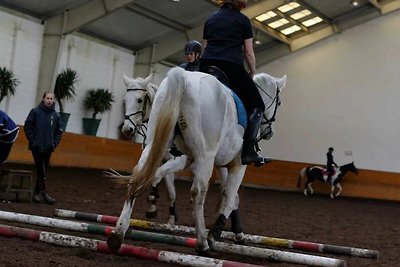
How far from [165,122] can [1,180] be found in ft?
21.0

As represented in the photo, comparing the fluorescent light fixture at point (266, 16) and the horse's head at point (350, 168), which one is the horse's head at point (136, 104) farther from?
the fluorescent light fixture at point (266, 16)

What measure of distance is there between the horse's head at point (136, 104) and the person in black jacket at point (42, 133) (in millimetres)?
2784

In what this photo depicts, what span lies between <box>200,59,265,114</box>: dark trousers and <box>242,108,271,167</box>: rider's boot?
7cm

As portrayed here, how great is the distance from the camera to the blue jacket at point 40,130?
906 cm

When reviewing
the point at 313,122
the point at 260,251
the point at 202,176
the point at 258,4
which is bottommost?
the point at 260,251

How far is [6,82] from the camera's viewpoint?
17.1 metres

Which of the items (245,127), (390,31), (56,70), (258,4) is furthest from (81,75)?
(245,127)

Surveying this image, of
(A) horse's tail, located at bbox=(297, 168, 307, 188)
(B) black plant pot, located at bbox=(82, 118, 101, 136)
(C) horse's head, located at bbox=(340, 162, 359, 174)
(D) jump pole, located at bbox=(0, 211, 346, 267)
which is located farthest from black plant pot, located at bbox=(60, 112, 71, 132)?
(D) jump pole, located at bbox=(0, 211, 346, 267)

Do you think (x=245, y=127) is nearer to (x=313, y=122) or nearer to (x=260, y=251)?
(x=260, y=251)

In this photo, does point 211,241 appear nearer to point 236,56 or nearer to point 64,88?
point 236,56

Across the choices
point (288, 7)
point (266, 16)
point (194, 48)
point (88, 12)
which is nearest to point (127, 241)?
point (194, 48)

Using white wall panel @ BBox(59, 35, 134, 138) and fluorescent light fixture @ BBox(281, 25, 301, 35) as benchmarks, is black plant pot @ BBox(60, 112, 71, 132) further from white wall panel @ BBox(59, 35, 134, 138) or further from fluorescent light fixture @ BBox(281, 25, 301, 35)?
fluorescent light fixture @ BBox(281, 25, 301, 35)

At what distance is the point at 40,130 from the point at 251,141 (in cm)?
505

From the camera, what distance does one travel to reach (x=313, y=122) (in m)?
25.2
